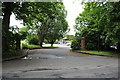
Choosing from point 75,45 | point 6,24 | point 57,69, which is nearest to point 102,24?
point 75,45

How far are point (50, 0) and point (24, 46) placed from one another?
1218 cm

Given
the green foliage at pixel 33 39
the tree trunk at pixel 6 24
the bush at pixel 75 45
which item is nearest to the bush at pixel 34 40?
the green foliage at pixel 33 39

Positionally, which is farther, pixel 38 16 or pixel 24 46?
pixel 24 46

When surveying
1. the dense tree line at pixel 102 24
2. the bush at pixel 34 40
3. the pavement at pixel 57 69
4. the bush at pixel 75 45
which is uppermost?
the dense tree line at pixel 102 24

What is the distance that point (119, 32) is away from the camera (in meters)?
11.9

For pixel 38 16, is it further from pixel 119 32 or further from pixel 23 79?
pixel 23 79

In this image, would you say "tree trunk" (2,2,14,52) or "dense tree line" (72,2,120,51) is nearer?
"tree trunk" (2,2,14,52)

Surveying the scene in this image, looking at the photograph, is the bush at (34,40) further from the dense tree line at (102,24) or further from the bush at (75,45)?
the bush at (75,45)

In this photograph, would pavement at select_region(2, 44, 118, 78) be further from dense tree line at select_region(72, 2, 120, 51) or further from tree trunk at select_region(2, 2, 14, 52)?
dense tree line at select_region(72, 2, 120, 51)

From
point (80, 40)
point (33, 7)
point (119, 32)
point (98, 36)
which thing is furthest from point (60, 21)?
point (119, 32)

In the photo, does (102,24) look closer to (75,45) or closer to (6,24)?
(75,45)

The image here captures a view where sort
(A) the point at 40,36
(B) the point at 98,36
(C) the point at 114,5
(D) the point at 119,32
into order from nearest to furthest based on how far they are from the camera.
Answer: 1. (C) the point at 114,5
2. (D) the point at 119,32
3. (B) the point at 98,36
4. (A) the point at 40,36

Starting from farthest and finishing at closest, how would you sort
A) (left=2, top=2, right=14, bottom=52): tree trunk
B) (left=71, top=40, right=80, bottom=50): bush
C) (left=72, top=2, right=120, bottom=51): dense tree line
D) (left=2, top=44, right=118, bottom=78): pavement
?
(left=71, top=40, right=80, bottom=50): bush < (left=72, top=2, right=120, bottom=51): dense tree line < (left=2, top=2, right=14, bottom=52): tree trunk < (left=2, top=44, right=118, bottom=78): pavement

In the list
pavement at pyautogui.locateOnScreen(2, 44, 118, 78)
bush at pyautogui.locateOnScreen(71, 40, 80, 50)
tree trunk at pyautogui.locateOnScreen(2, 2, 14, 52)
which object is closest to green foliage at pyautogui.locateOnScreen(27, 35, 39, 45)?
bush at pyautogui.locateOnScreen(71, 40, 80, 50)
